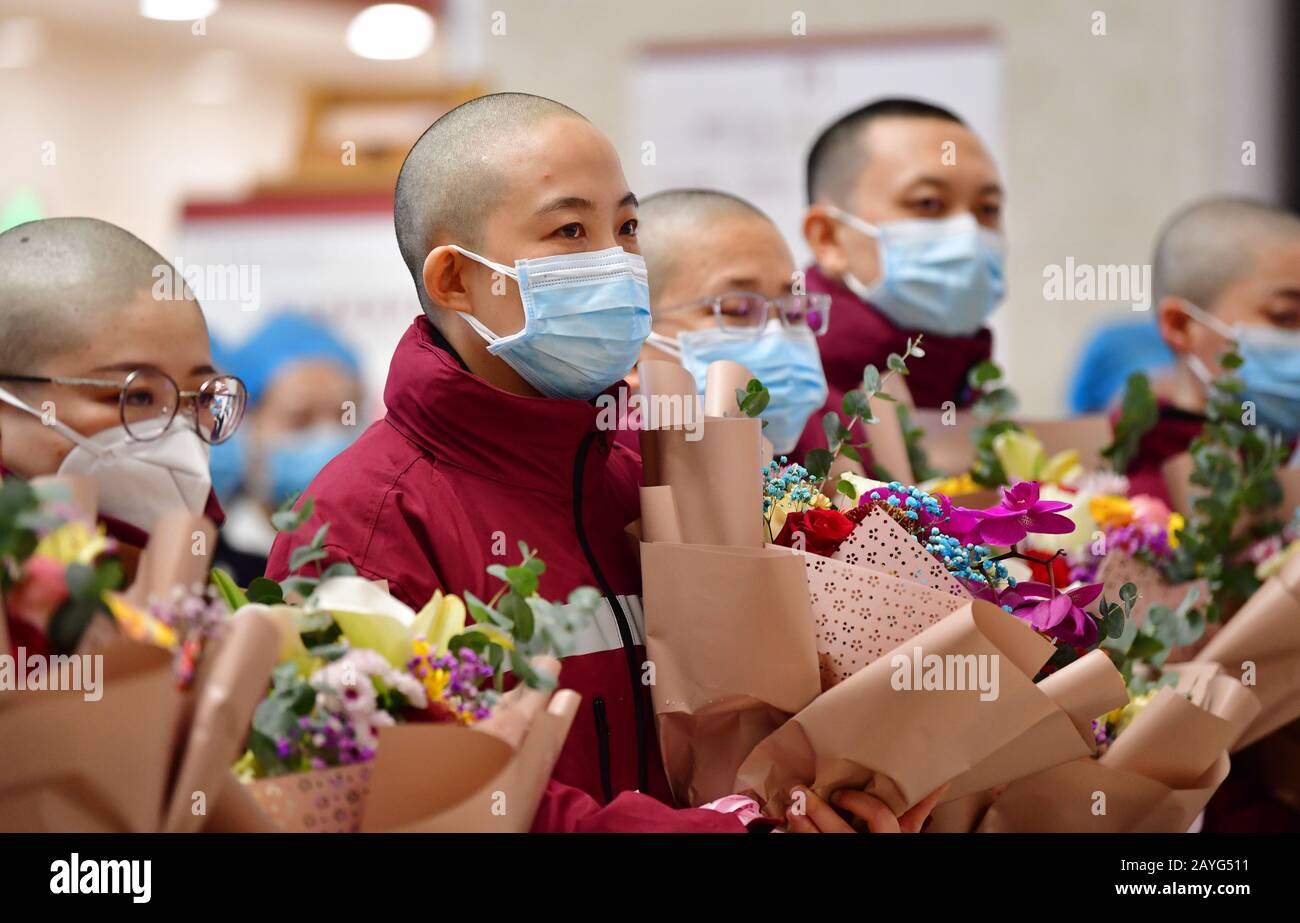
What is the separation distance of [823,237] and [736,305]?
85 cm

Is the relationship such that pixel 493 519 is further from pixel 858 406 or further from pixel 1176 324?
pixel 1176 324

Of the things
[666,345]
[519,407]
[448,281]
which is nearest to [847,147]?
[666,345]

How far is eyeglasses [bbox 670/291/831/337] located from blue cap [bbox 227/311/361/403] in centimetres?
295

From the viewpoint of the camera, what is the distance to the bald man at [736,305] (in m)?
2.60

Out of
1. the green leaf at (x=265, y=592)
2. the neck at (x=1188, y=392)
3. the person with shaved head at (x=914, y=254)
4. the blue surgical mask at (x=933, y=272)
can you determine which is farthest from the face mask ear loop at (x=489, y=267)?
the neck at (x=1188, y=392)

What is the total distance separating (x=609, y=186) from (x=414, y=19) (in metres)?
5.89

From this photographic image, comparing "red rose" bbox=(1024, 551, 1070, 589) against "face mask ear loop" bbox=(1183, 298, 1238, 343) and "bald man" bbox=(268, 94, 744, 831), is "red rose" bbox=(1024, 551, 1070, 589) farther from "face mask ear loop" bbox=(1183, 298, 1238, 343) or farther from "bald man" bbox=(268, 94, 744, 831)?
"face mask ear loop" bbox=(1183, 298, 1238, 343)

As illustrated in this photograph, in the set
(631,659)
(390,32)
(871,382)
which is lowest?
(631,659)

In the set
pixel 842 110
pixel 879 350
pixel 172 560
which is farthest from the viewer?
pixel 842 110

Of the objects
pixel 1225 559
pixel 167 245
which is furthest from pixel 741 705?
pixel 167 245

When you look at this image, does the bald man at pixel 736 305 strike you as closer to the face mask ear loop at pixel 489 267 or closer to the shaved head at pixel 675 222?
the shaved head at pixel 675 222

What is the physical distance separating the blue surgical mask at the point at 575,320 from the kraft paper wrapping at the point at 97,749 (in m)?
0.78

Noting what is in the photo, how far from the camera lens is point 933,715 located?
5.82 feet
